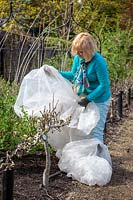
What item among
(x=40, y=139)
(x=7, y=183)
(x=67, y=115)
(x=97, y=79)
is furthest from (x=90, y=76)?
(x=7, y=183)

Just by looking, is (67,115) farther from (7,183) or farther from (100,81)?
(7,183)

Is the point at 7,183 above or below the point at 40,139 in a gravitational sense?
below

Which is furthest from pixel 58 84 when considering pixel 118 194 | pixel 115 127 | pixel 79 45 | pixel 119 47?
pixel 119 47

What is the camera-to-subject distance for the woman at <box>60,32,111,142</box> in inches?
202

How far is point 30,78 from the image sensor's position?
537 cm

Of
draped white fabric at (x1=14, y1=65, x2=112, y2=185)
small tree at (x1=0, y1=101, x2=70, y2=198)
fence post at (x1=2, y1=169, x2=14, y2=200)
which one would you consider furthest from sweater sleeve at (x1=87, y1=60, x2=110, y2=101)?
fence post at (x1=2, y1=169, x2=14, y2=200)

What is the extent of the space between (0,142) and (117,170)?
1.44 m

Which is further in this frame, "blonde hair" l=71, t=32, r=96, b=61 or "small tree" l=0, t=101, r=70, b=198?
"blonde hair" l=71, t=32, r=96, b=61

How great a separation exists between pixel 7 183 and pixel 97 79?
2.22m

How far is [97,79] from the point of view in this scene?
17.4 ft

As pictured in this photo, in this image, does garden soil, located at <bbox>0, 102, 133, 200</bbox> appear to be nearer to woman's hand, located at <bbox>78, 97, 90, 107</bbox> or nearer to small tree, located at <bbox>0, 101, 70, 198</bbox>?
small tree, located at <bbox>0, 101, 70, 198</bbox>

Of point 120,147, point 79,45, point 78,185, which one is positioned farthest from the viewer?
point 120,147

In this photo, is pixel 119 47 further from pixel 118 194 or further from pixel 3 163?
pixel 3 163

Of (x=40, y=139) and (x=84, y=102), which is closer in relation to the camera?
(x=40, y=139)
